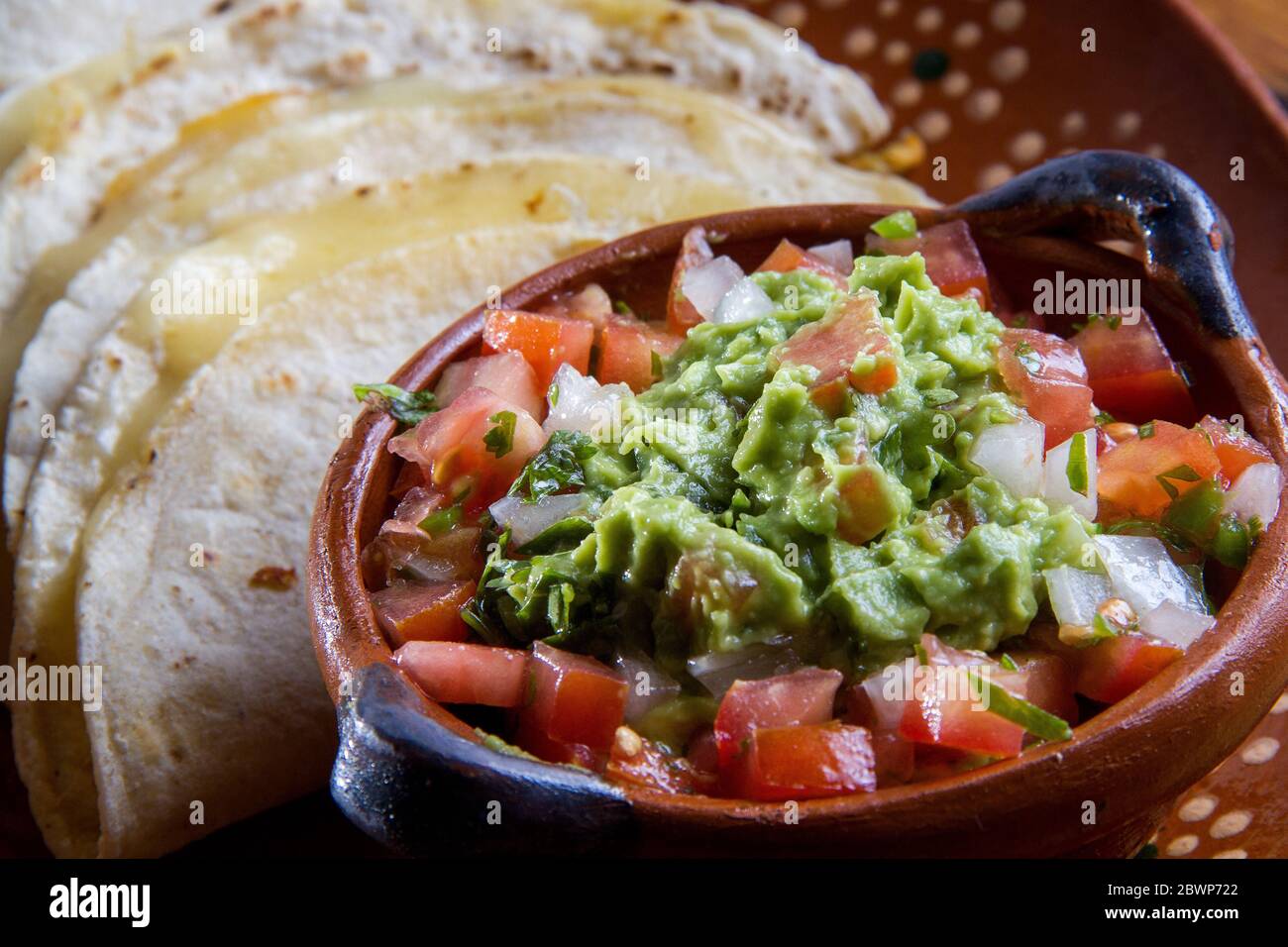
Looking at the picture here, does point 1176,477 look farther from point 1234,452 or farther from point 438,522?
point 438,522

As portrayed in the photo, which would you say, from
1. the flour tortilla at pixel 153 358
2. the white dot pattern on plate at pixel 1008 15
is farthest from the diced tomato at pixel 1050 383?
the white dot pattern on plate at pixel 1008 15

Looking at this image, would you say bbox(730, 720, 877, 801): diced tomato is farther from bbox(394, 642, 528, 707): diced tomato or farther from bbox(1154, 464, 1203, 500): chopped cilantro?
bbox(1154, 464, 1203, 500): chopped cilantro

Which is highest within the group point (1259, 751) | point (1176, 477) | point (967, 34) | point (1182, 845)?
point (967, 34)

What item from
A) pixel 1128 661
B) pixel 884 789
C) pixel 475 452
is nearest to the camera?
pixel 884 789

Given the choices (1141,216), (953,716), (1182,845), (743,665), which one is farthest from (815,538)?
(1182,845)

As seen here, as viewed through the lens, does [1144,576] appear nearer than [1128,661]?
No
